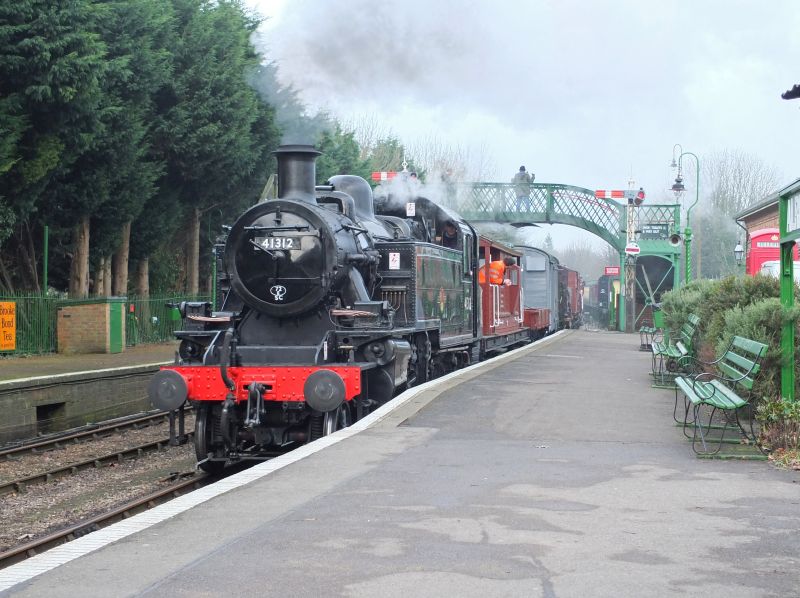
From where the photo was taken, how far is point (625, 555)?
17.1ft

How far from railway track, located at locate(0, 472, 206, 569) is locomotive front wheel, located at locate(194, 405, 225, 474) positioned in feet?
0.74

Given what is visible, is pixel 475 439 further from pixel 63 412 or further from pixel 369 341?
pixel 63 412

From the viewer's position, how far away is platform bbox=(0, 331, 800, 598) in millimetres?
4742

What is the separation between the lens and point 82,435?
46.2ft

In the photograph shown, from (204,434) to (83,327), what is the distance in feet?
45.6

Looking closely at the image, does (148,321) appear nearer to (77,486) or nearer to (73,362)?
(73,362)

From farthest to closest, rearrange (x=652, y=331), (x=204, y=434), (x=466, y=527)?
(x=652, y=331), (x=204, y=434), (x=466, y=527)

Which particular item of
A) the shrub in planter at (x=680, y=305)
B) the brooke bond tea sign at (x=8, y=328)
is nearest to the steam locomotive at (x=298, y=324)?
the shrub in planter at (x=680, y=305)

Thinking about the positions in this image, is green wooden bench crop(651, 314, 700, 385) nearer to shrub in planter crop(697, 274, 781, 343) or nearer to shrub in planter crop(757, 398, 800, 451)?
shrub in planter crop(697, 274, 781, 343)

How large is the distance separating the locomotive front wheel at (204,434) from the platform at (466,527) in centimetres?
184

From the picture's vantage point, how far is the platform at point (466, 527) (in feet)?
15.6

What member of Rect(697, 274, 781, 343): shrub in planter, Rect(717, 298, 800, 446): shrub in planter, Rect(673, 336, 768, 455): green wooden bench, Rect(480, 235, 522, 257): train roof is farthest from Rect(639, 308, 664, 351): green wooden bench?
Rect(717, 298, 800, 446): shrub in planter

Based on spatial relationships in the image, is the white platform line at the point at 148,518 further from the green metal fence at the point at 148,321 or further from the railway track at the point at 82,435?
the green metal fence at the point at 148,321

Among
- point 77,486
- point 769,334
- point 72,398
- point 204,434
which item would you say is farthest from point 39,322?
point 769,334
